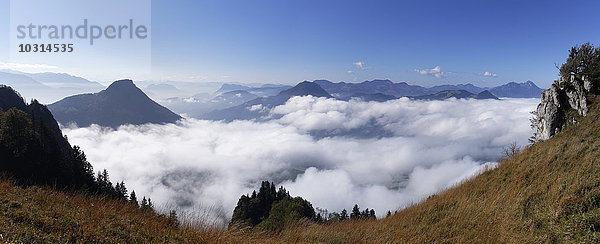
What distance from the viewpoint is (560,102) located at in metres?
18.5

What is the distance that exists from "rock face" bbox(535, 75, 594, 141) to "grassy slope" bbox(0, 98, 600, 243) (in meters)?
13.8

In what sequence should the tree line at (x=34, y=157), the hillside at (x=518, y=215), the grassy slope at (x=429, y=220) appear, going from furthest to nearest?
the tree line at (x=34, y=157), the hillside at (x=518, y=215), the grassy slope at (x=429, y=220)

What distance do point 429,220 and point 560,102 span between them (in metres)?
21.2

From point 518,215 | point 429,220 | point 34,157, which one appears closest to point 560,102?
point 518,215

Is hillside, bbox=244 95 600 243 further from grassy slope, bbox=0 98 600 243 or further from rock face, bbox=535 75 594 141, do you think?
rock face, bbox=535 75 594 141

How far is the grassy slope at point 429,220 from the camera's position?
4.33 meters

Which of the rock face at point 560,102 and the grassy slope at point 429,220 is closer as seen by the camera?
the grassy slope at point 429,220

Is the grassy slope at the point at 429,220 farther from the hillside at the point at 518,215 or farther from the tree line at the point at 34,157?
the tree line at the point at 34,157

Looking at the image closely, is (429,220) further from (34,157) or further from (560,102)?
(34,157)

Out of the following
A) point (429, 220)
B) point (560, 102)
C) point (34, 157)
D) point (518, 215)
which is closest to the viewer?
point (518, 215)

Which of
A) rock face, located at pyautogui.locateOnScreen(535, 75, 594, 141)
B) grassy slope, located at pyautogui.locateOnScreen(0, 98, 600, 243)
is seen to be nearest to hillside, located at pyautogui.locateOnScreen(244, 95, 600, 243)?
grassy slope, located at pyautogui.locateOnScreen(0, 98, 600, 243)

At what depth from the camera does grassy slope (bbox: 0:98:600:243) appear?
4.33m

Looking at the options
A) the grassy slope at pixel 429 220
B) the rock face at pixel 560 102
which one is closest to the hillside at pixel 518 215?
the grassy slope at pixel 429 220

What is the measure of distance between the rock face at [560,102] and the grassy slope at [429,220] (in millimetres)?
13762
